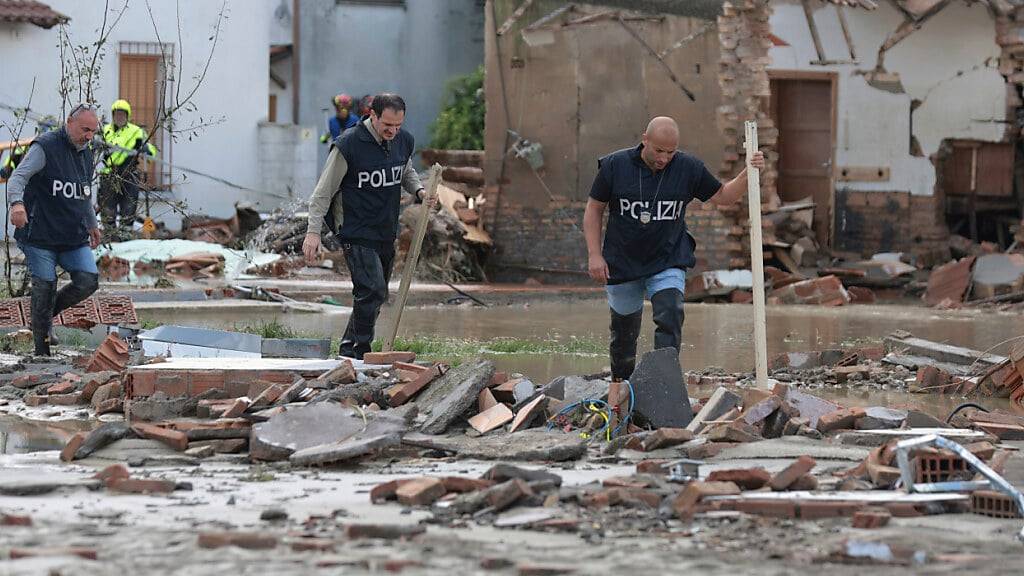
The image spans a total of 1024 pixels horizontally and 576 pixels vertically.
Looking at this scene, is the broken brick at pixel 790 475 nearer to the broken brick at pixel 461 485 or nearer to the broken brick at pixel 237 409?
the broken brick at pixel 461 485

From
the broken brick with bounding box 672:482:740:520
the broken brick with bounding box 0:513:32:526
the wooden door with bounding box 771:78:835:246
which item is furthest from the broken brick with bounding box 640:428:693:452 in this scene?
the wooden door with bounding box 771:78:835:246

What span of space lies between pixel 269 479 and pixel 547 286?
12.5m

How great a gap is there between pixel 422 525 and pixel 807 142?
55.8ft

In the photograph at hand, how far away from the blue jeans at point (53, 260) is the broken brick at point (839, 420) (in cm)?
542

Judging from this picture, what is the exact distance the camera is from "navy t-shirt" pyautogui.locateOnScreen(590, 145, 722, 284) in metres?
7.99

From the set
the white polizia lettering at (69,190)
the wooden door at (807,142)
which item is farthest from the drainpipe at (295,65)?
the white polizia lettering at (69,190)

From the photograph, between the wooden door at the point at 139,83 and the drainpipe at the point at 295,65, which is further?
the drainpipe at the point at 295,65

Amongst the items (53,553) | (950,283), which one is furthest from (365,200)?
(950,283)

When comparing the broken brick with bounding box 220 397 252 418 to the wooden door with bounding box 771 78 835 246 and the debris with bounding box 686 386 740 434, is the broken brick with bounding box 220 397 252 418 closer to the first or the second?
the debris with bounding box 686 386 740 434

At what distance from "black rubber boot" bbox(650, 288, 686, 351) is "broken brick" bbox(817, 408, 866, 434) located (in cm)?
93

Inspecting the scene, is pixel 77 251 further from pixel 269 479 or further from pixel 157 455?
pixel 269 479

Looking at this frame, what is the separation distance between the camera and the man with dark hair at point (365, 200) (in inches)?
358

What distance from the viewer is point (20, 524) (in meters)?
5.03

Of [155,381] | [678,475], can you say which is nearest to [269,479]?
[678,475]
